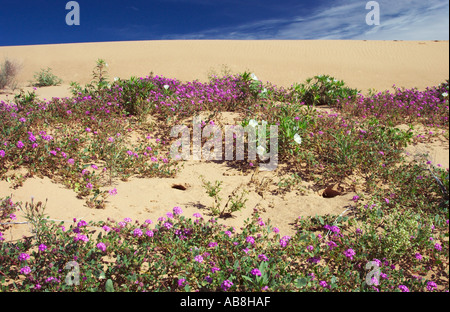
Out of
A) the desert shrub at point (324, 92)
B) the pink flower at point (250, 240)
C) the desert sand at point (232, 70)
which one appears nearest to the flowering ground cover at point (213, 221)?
the pink flower at point (250, 240)

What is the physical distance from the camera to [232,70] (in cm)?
1678

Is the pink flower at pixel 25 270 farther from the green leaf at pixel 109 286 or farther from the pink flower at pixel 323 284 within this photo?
the pink flower at pixel 323 284

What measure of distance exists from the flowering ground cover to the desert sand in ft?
0.58

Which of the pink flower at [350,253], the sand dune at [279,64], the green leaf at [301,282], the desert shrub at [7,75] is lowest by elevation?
the green leaf at [301,282]

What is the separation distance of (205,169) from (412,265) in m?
3.02

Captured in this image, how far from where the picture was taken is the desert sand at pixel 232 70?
3904mm

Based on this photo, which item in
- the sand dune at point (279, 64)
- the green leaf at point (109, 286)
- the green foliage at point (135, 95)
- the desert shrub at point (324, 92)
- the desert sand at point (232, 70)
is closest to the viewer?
the green leaf at point (109, 286)

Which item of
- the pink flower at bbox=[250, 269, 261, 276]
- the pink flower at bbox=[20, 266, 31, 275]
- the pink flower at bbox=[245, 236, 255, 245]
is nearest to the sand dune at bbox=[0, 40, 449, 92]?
the pink flower at bbox=[245, 236, 255, 245]

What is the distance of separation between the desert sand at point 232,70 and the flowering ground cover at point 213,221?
177 mm

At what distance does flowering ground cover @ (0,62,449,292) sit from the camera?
2.88 meters

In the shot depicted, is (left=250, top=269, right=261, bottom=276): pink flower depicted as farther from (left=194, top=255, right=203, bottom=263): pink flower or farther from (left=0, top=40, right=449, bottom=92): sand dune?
(left=0, top=40, right=449, bottom=92): sand dune

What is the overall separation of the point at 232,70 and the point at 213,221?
46.5ft

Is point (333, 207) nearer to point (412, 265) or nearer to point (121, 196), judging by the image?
point (412, 265)
